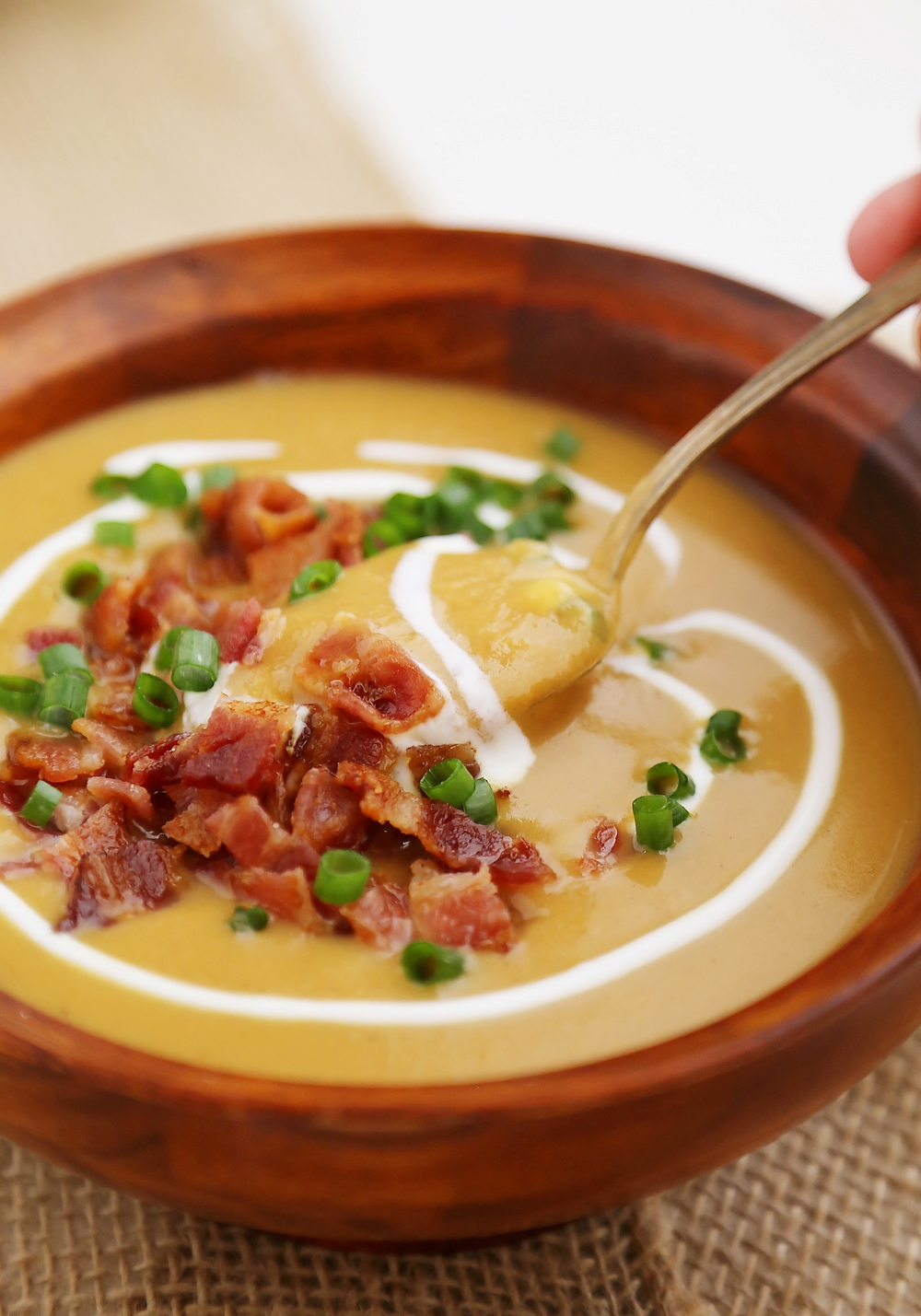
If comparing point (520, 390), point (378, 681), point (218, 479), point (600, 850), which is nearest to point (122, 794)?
point (378, 681)

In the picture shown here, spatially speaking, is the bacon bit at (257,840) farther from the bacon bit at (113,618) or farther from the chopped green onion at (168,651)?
the bacon bit at (113,618)

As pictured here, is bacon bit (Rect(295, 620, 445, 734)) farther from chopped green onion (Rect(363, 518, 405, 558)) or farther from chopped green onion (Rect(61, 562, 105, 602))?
chopped green onion (Rect(61, 562, 105, 602))

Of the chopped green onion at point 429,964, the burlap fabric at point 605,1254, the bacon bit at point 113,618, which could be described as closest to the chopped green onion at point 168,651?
the bacon bit at point 113,618

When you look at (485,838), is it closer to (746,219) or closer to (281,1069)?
(281,1069)

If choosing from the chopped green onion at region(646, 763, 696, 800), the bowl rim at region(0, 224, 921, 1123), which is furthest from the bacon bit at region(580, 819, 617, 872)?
the bowl rim at region(0, 224, 921, 1123)

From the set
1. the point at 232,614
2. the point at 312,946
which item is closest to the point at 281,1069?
the point at 312,946

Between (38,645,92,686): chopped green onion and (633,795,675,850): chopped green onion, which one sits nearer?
(633,795,675,850): chopped green onion

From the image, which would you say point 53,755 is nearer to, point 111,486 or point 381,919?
point 381,919
